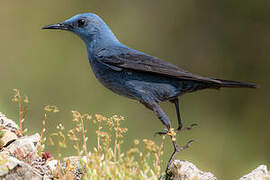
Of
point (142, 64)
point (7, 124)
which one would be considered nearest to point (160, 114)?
point (142, 64)

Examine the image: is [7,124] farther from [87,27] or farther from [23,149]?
[87,27]

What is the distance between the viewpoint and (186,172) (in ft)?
14.7

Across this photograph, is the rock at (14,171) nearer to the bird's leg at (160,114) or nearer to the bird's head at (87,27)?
the bird's leg at (160,114)

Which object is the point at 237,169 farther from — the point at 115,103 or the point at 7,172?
the point at 7,172

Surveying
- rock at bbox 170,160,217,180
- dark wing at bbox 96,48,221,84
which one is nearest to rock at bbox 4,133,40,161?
dark wing at bbox 96,48,221,84

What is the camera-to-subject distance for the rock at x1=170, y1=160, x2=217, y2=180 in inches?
175

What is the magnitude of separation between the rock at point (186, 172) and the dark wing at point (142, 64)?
1.10 m

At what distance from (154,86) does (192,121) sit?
3.23 m

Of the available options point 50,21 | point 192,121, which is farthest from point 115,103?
point 50,21

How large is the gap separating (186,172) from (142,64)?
1.54 meters

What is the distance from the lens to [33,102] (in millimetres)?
8250

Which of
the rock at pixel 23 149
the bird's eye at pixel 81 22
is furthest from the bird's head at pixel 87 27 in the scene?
the rock at pixel 23 149

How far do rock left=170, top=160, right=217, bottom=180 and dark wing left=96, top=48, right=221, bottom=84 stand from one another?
1.10 m

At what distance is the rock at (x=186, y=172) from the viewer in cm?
444
